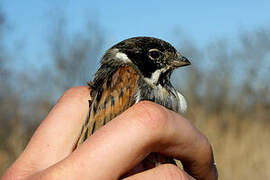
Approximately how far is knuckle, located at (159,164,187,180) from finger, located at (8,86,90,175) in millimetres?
678

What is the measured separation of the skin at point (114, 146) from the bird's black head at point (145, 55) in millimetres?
365

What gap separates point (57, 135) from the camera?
2.17 m

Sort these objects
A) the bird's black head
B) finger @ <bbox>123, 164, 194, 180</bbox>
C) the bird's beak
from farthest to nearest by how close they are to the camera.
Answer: the bird's beak → the bird's black head → finger @ <bbox>123, 164, 194, 180</bbox>

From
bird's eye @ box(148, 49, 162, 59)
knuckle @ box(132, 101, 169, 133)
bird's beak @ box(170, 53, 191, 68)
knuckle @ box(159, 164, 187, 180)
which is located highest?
bird's eye @ box(148, 49, 162, 59)

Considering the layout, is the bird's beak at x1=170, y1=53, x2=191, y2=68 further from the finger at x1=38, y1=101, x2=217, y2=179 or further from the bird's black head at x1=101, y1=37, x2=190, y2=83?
the finger at x1=38, y1=101, x2=217, y2=179

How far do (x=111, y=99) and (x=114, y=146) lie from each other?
523mm

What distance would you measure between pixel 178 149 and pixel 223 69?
10.3 meters

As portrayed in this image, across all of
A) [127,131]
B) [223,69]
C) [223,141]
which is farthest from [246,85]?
[127,131]

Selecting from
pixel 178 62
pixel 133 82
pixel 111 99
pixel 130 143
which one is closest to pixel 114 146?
pixel 130 143

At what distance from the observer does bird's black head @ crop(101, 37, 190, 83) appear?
2.47 m

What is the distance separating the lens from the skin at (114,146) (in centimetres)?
161

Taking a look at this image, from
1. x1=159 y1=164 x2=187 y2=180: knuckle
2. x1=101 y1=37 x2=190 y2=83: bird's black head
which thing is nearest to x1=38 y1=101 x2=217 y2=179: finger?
x1=159 y1=164 x2=187 y2=180: knuckle

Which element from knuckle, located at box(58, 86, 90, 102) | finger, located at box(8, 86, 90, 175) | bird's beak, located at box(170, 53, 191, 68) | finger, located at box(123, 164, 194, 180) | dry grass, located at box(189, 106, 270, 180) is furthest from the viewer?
dry grass, located at box(189, 106, 270, 180)

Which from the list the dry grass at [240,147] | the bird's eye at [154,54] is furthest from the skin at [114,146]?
the dry grass at [240,147]
